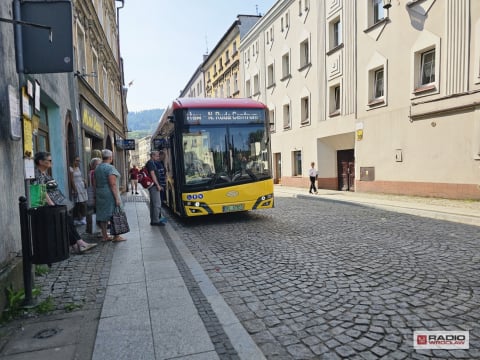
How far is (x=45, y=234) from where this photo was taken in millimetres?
3393

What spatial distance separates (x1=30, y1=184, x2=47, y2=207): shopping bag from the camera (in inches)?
160

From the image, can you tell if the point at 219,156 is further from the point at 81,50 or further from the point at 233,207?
the point at 81,50

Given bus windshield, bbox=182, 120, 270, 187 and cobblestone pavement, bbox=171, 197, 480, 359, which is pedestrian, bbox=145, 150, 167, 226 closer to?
bus windshield, bbox=182, 120, 270, 187

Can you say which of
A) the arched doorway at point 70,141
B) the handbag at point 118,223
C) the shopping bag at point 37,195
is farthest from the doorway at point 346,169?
the shopping bag at point 37,195

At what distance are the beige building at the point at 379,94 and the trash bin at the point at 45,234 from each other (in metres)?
6.47

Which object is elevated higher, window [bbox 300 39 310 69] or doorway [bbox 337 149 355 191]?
window [bbox 300 39 310 69]

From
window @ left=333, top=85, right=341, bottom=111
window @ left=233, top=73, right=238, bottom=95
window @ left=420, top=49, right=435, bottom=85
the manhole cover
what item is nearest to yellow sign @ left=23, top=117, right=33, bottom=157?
the manhole cover

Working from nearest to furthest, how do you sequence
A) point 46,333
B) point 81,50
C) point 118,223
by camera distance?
point 46,333 → point 118,223 → point 81,50

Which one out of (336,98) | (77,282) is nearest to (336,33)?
(336,98)

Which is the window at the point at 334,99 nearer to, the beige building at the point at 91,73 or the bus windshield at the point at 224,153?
the bus windshield at the point at 224,153

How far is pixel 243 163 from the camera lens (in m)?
8.34

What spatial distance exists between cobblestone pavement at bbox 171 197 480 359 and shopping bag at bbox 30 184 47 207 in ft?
7.89

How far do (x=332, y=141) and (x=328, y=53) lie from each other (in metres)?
4.87

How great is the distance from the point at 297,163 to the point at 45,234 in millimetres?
19811
